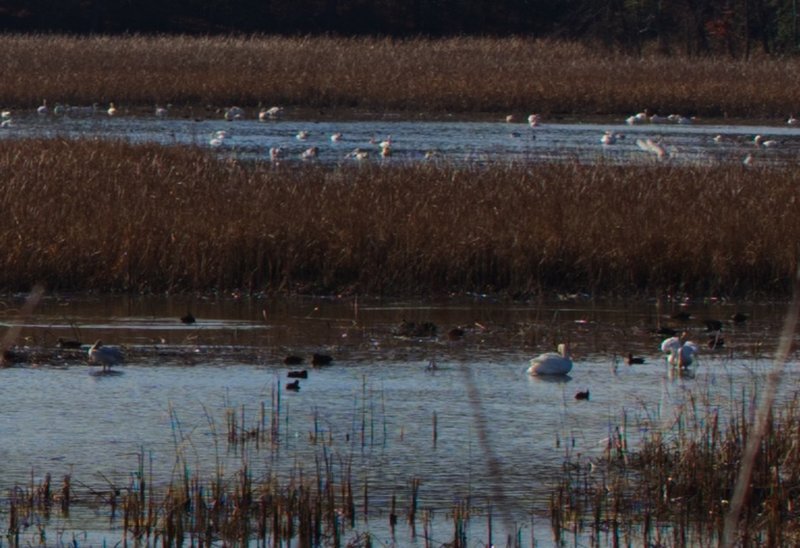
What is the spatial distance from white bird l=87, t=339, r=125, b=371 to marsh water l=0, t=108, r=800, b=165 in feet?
28.5

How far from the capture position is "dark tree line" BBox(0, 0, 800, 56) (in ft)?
158

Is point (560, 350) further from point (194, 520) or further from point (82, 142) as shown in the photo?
point (82, 142)

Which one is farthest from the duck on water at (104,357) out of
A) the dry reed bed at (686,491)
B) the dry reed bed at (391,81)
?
the dry reed bed at (391,81)

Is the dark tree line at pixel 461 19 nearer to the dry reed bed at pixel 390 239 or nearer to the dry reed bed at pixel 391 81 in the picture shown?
the dry reed bed at pixel 391 81

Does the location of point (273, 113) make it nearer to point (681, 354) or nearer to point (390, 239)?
point (390, 239)

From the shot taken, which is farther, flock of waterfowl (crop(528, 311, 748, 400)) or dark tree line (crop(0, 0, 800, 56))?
dark tree line (crop(0, 0, 800, 56))

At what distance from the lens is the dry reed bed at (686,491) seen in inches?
213

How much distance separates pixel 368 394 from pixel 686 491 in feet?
7.12

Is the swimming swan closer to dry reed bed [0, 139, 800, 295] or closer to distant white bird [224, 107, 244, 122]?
dry reed bed [0, 139, 800, 295]

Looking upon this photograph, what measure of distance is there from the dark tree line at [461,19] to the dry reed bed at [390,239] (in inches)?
1360

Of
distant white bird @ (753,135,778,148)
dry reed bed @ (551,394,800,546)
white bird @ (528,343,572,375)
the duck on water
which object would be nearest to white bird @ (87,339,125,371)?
the duck on water

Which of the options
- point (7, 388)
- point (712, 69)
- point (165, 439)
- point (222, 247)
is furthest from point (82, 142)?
point (712, 69)

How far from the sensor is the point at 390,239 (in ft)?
36.3

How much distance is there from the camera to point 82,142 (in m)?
16.5
